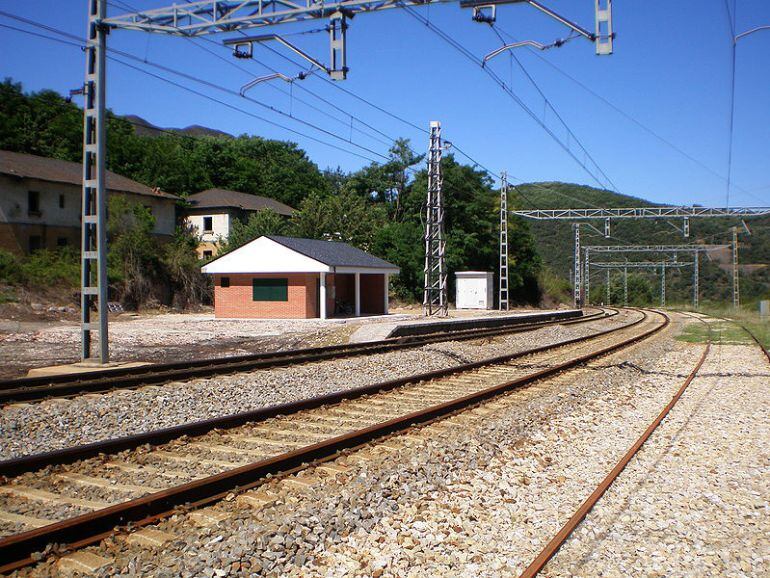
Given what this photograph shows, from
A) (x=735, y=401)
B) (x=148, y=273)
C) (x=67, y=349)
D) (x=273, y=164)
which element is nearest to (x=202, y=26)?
(x=67, y=349)

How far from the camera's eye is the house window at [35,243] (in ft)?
138

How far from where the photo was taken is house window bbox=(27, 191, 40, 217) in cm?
4206

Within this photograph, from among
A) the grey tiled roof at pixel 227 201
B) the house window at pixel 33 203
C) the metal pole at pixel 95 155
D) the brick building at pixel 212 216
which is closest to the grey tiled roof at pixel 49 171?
the house window at pixel 33 203

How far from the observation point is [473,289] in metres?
50.5

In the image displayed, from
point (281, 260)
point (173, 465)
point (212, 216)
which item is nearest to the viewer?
point (173, 465)

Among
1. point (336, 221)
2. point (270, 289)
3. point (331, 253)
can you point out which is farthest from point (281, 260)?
point (336, 221)

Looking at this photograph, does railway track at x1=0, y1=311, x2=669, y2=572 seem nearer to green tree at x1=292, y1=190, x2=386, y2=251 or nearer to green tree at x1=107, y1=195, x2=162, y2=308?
green tree at x1=107, y1=195, x2=162, y2=308

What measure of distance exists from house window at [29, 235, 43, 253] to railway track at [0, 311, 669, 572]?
37279mm

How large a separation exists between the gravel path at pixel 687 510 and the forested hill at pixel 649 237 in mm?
60375

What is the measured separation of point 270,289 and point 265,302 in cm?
73

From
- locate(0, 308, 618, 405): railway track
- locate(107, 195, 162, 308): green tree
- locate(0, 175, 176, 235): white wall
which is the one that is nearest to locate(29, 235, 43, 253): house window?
locate(0, 175, 176, 235): white wall

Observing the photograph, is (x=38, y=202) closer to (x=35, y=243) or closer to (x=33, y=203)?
(x=33, y=203)

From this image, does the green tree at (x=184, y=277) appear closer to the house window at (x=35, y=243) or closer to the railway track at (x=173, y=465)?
the house window at (x=35, y=243)

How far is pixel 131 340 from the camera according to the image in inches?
899
